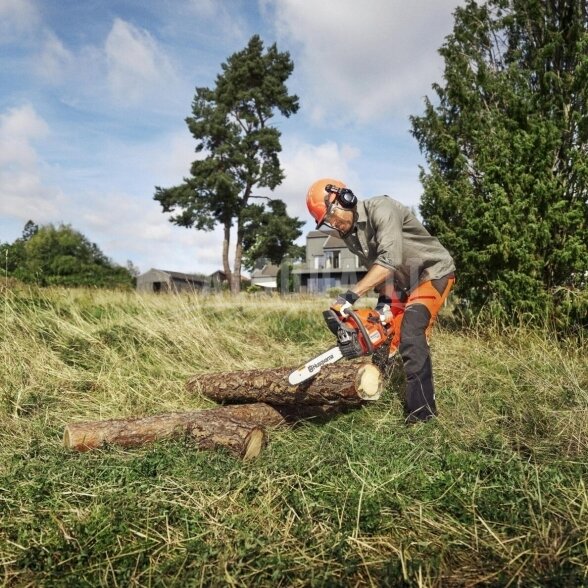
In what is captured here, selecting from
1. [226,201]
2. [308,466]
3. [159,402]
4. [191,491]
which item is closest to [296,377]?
[308,466]

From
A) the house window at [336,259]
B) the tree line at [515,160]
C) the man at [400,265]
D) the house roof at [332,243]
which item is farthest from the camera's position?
the house roof at [332,243]

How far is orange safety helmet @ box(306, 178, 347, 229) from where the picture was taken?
4.43 meters

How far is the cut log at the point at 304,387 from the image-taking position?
4.27 metres

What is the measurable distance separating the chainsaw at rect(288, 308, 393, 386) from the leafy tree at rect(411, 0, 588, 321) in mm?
3124

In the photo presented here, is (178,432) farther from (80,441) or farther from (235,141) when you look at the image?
(235,141)

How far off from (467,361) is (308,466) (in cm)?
310

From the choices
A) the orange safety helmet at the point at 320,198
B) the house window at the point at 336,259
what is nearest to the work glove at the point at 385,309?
the orange safety helmet at the point at 320,198

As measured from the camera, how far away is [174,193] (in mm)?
27391

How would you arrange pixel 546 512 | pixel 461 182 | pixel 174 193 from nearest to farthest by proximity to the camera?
1. pixel 546 512
2. pixel 461 182
3. pixel 174 193

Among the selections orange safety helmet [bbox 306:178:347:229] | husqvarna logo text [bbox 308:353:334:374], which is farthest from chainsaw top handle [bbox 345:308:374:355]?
orange safety helmet [bbox 306:178:347:229]

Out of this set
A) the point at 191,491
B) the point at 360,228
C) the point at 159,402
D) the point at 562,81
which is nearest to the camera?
the point at 191,491

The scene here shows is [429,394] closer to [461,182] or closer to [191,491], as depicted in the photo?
[191,491]

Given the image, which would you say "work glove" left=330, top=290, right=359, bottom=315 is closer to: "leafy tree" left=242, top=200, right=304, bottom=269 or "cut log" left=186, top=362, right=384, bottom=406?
"cut log" left=186, top=362, right=384, bottom=406

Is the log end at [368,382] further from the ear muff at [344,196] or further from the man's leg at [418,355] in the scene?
the ear muff at [344,196]
